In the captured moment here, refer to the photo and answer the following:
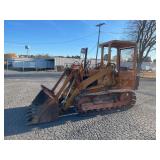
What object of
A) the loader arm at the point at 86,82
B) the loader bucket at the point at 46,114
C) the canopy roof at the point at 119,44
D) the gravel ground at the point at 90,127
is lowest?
the gravel ground at the point at 90,127

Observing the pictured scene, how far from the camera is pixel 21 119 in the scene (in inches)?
218

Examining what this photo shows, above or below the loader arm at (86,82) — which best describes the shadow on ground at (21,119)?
below

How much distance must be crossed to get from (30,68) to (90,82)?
33.9 m

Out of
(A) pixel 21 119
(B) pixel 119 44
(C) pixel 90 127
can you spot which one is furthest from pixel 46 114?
(B) pixel 119 44

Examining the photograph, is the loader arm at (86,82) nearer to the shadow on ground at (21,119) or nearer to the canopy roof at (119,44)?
the shadow on ground at (21,119)

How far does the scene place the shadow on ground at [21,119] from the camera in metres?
4.76

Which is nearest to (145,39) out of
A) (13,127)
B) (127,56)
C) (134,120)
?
(127,56)

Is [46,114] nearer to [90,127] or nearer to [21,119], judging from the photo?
[21,119]

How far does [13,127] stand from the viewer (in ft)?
16.1

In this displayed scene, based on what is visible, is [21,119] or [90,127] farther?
[21,119]

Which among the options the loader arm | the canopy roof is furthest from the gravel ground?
the canopy roof

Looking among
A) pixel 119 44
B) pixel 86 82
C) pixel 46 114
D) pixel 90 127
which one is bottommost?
pixel 90 127

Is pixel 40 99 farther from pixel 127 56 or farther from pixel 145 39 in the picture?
pixel 145 39

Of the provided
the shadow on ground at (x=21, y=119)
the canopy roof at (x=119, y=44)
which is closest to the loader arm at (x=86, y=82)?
the shadow on ground at (x=21, y=119)
